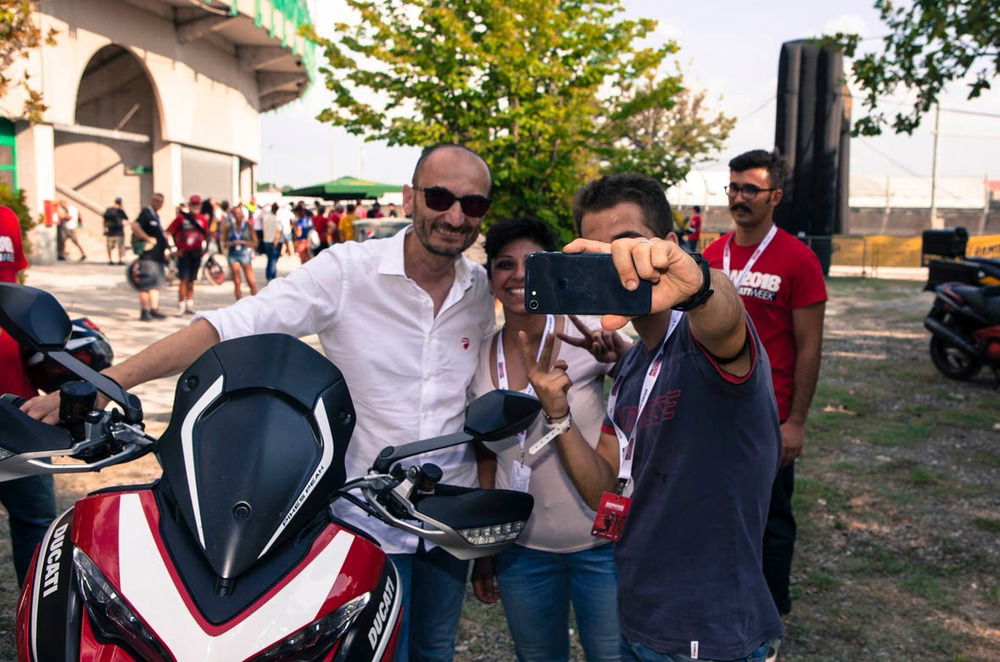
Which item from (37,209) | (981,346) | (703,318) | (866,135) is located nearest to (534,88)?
(866,135)

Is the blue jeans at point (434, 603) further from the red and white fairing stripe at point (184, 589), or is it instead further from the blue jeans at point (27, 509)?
the blue jeans at point (27, 509)

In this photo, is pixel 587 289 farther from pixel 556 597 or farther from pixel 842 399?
pixel 842 399

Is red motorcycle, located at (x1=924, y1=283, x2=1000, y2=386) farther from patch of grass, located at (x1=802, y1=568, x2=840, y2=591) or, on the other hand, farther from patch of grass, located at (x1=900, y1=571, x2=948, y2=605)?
patch of grass, located at (x1=802, y1=568, x2=840, y2=591)

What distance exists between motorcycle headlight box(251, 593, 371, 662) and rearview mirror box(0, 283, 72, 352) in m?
0.84

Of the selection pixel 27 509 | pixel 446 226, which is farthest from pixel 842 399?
pixel 27 509

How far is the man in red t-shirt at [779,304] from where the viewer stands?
396cm

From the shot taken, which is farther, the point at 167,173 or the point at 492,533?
the point at 167,173

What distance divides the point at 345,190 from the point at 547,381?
31.2 m

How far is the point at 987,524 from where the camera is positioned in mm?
5555

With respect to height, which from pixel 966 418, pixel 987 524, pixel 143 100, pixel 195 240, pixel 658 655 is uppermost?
pixel 143 100

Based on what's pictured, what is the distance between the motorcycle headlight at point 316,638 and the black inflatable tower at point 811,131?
2336 cm

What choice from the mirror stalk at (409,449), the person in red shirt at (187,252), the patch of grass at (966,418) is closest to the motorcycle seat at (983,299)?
the patch of grass at (966,418)

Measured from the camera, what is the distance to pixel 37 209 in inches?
882

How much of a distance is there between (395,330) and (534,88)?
11.2 m
